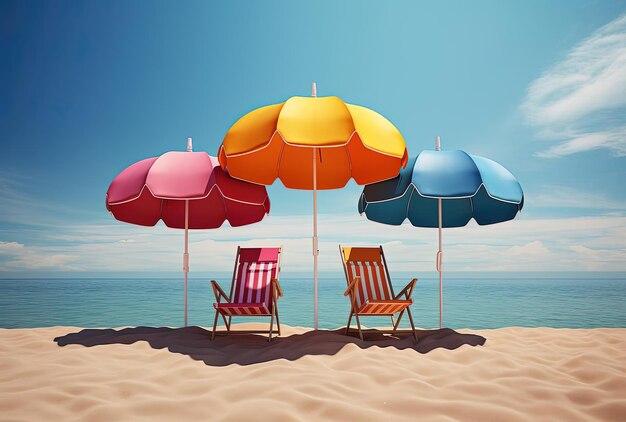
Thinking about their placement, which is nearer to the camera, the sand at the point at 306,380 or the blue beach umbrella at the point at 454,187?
the sand at the point at 306,380

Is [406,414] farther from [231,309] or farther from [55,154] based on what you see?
[55,154]

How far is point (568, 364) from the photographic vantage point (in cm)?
363

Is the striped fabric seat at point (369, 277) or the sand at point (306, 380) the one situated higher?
the striped fabric seat at point (369, 277)

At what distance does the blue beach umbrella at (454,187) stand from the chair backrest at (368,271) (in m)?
0.66

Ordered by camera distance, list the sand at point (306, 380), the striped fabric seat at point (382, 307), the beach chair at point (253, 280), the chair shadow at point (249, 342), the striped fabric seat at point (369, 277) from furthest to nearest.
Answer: the striped fabric seat at point (369, 277), the beach chair at point (253, 280), the striped fabric seat at point (382, 307), the chair shadow at point (249, 342), the sand at point (306, 380)

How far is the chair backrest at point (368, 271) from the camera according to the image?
5.16 metres

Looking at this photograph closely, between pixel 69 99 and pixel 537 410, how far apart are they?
19.3 meters

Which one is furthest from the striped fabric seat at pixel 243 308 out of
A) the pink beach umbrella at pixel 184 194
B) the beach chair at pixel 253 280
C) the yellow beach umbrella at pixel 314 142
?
the pink beach umbrella at pixel 184 194

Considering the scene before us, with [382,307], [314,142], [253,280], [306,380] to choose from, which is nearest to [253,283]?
[253,280]

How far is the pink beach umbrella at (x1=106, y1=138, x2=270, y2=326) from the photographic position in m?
4.88

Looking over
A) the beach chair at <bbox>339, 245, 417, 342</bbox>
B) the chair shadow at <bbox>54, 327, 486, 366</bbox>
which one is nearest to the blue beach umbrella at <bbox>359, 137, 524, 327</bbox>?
the beach chair at <bbox>339, 245, 417, 342</bbox>

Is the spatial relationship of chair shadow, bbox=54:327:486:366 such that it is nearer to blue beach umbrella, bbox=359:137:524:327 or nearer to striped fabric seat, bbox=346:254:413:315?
striped fabric seat, bbox=346:254:413:315

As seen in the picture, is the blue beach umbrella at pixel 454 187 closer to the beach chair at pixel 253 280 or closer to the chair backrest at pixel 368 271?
the chair backrest at pixel 368 271

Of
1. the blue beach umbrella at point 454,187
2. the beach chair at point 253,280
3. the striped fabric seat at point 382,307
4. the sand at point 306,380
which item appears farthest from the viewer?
the beach chair at point 253,280
